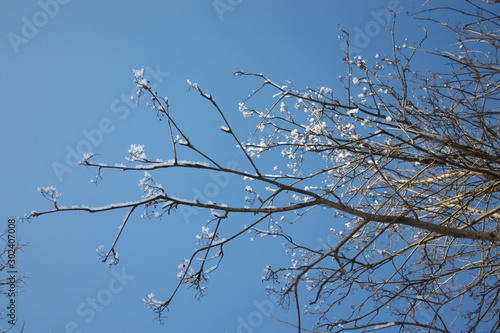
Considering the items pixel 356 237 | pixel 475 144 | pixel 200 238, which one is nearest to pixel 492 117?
pixel 475 144

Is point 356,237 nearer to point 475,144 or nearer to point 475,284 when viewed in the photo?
point 475,284

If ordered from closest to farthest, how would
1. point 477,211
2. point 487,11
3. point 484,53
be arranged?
1. point 487,11
2. point 484,53
3. point 477,211

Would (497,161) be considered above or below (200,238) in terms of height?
above

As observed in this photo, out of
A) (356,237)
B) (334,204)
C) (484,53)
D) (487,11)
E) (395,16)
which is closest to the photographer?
(334,204)

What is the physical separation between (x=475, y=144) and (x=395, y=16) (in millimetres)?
1348

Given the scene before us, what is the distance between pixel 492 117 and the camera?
3.48 m

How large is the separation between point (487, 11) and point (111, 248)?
335 cm

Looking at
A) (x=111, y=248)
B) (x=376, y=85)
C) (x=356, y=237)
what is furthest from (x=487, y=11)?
(x=111, y=248)

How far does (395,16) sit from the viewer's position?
12.6 ft

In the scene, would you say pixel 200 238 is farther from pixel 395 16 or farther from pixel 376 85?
pixel 395 16

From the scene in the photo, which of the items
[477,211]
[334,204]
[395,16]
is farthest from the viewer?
[477,211]

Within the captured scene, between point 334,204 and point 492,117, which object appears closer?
point 334,204

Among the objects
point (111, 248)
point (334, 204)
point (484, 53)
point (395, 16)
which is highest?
point (395, 16)

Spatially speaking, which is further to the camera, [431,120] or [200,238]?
[431,120]
